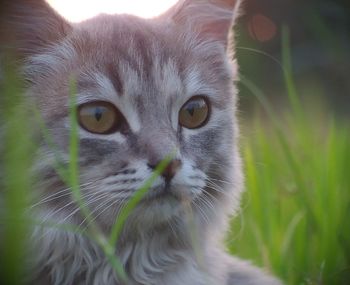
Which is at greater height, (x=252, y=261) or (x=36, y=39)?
(x=36, y=39)

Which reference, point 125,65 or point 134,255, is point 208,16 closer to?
point 125,65

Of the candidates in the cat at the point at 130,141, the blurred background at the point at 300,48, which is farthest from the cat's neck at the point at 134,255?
the blurred background at the point at 300,48

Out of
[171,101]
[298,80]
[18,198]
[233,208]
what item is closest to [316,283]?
[233,208]

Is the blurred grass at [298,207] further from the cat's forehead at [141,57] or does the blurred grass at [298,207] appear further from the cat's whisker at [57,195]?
the cat's whisker at [57,195]

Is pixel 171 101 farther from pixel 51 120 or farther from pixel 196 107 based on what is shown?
pixel 51 120

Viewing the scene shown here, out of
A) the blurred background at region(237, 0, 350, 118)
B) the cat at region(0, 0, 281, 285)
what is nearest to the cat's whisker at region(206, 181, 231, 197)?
the cat at region(0, 0, 281, 285)
